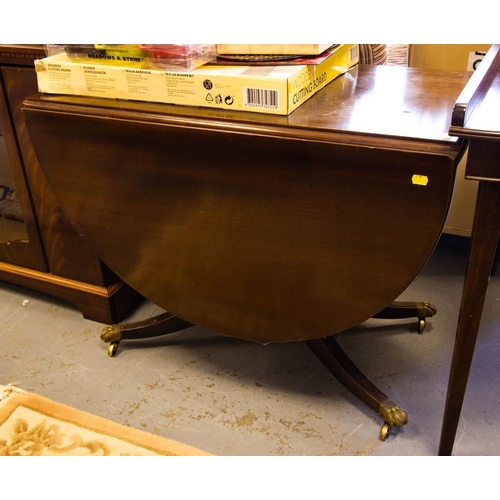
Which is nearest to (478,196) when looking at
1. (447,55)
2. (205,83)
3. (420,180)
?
(420,180)

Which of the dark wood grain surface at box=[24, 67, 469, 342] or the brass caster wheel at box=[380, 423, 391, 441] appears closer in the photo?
the dark wood grain surface at box=[24, 67, 469, 342]

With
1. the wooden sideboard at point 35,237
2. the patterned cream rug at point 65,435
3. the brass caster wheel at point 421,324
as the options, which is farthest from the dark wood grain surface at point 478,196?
the wooden sideboard at point 35,237

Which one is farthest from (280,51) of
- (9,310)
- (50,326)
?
(9,310)

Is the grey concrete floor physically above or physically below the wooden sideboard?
below

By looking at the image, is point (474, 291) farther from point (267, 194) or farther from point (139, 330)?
point (139, 330)

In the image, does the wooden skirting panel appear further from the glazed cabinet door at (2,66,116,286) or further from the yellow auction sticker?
the yellow auction sticker

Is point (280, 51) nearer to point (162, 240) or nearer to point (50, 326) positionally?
point (162, 240)

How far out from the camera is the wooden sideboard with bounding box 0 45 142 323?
142 centimetres

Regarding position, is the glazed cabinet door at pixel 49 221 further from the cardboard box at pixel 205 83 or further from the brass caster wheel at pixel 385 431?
the brass caster wheel at pixel 385 431

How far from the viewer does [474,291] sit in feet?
3.20

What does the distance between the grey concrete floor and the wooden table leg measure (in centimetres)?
15

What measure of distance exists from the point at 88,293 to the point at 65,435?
0.45m

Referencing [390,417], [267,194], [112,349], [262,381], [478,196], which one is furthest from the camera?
[112,349]

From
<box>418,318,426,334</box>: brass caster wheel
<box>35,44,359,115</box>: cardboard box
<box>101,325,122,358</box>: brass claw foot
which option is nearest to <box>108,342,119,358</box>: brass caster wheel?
<box>101,325,122,358</box>: brass claw foot
